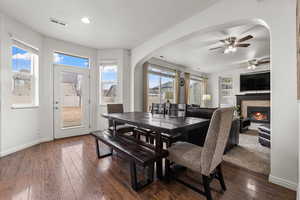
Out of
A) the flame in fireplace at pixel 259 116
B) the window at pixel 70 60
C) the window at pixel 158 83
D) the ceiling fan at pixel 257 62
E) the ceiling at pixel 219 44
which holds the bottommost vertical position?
the flame in fireplace at pixel 259 116

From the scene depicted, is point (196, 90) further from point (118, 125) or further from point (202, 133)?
point (118, 125)

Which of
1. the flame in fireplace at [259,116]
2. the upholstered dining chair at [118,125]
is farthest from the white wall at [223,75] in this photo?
the upholstered dining chair at [118,125]

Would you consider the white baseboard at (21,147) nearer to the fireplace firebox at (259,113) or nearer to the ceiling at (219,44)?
the ceiling at (219,44)

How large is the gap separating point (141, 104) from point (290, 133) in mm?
3679

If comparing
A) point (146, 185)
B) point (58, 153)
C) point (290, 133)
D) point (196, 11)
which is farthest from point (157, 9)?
point (58, 153)

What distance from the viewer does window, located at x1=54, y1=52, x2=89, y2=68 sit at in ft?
12.1

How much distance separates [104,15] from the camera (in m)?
2.54

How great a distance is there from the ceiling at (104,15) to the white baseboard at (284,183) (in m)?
2.77

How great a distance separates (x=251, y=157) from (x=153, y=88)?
383 centimetres

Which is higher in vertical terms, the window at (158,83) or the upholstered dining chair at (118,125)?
the window at (158,83)

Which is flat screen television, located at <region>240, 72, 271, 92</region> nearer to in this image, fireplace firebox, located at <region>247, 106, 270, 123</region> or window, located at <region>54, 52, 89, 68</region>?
fireplace firebox, located at <region>247, 106, 270, 123</region>

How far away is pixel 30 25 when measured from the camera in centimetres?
289

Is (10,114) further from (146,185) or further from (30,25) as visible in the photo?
(146,185)

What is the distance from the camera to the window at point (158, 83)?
17.3 ft
